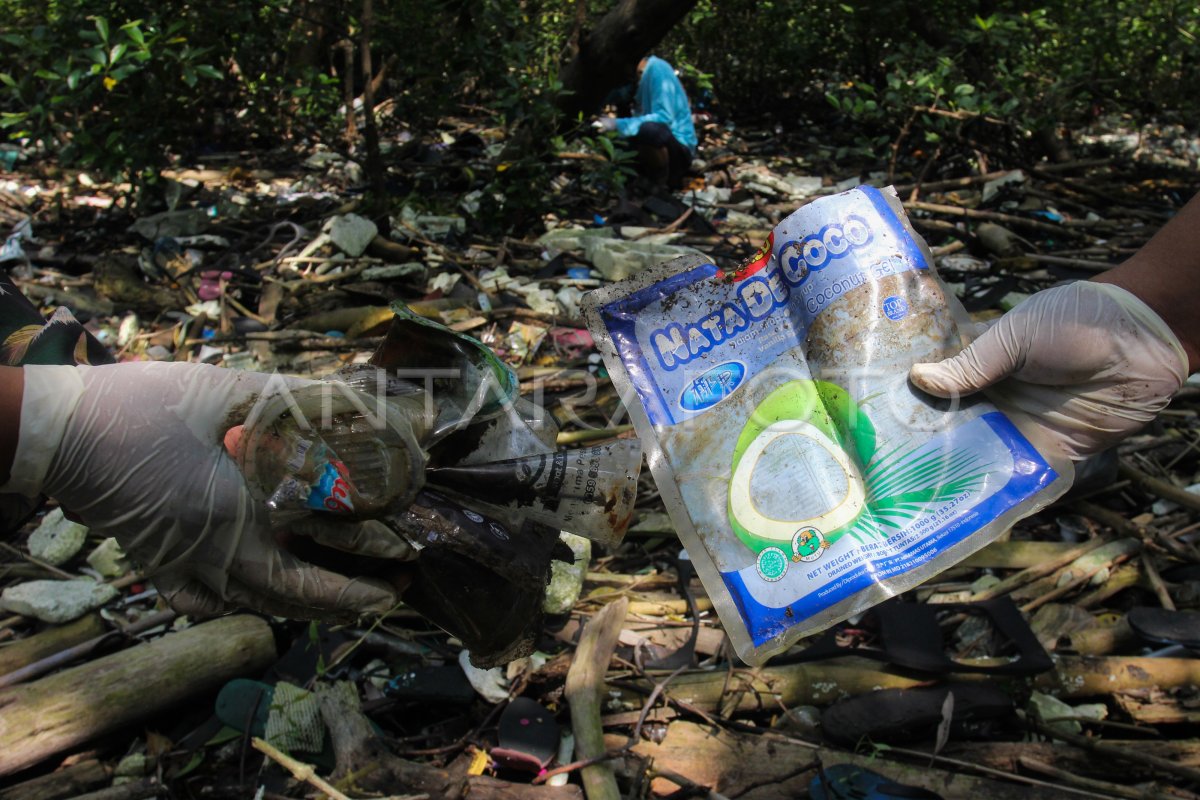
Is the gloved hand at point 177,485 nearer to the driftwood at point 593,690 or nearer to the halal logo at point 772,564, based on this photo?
the halal logo at point 772,564

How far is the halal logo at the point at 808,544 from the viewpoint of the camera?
5.58ft

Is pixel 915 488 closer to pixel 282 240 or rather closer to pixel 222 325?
pixel 222 325

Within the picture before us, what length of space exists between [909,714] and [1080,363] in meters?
1.17

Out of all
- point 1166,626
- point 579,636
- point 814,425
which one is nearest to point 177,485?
point 814,425

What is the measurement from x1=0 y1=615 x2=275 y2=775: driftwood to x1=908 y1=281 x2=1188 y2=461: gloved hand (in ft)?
7.13

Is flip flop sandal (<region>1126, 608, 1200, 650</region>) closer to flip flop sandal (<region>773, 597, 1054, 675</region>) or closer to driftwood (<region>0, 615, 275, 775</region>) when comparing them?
flip flop sandal (<region>773, 597, 1054, 675</region>)

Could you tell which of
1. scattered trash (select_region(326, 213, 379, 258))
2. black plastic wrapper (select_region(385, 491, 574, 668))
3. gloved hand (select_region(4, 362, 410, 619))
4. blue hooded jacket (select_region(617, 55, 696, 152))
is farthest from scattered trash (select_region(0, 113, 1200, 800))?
blue hooded jacket (select_region(617, 55, 696, 152))

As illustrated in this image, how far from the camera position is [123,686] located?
8.28 ft

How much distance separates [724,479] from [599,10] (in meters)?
7.96

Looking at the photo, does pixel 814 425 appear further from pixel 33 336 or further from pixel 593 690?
pixel 33 336

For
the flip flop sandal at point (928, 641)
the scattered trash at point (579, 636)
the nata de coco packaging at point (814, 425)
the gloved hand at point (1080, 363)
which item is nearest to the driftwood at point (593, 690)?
the scattered trash at point (579, 636)

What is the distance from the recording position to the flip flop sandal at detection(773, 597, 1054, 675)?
2.46 metres

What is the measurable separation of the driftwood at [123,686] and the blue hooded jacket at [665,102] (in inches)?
203

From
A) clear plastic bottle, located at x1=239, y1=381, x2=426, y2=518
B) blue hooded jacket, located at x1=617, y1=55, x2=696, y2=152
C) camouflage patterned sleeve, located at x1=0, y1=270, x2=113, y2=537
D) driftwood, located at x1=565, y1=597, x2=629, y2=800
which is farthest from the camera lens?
blue hooded jacket, located at x1=617, y1=55, x2=696, y2=152
